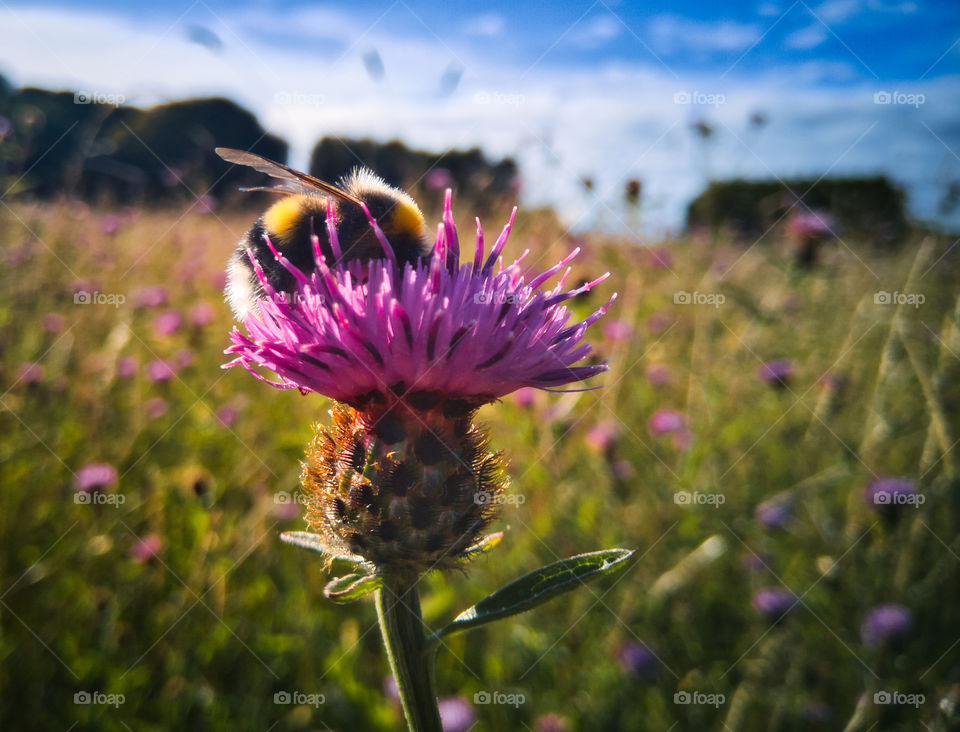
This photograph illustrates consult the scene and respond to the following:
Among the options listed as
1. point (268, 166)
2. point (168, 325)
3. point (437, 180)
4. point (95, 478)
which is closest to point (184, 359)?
point (168, 325)

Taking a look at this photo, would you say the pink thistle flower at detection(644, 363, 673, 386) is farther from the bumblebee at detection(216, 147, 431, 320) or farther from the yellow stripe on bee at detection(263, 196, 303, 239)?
the yellow stripe on bee at detection(263, 196, 303, 239)

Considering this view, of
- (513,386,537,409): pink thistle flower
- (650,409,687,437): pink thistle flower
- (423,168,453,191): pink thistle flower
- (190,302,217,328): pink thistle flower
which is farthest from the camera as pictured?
(423,168,453,191): pink thistle flower

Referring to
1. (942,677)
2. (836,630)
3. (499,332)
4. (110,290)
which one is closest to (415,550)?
(499,332)

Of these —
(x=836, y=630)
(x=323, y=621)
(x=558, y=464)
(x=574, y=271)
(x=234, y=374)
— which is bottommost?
(x=836, y=630)

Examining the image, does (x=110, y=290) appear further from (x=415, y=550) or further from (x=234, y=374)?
(x=415, y=550)

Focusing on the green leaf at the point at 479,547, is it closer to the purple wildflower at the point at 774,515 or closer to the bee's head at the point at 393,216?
the bee's head at the point at 393,216

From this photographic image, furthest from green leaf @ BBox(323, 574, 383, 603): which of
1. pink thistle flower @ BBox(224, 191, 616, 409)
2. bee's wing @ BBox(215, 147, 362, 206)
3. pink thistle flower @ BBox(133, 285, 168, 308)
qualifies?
pink thistle flower @ BBox(133, 285, 168, 308)
